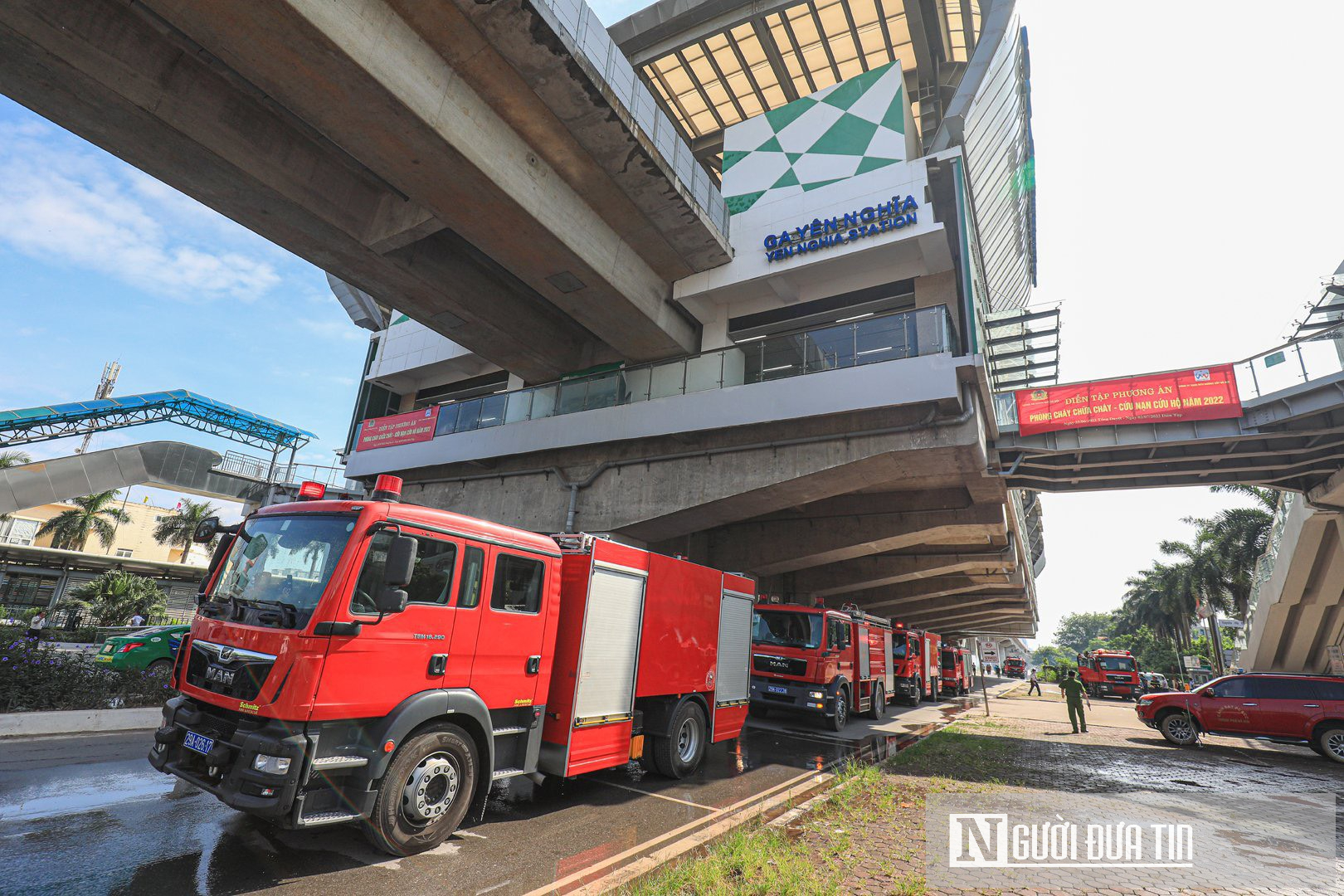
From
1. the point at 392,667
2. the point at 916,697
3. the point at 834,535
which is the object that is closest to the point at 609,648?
the point at 392,667

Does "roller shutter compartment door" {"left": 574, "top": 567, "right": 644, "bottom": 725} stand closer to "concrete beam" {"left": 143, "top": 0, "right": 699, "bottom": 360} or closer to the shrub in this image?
the shrub

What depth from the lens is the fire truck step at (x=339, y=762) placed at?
436cm

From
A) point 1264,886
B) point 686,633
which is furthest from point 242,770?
point 1264,886

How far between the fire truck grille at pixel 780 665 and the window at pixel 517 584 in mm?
8241

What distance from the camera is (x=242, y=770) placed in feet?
13.8

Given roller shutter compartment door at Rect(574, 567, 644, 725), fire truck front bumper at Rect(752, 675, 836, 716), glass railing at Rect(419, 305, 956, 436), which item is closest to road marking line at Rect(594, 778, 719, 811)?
roller shutter compartment door at Rect(574, 567, 644, 725)

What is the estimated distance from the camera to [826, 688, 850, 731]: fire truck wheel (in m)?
13.6

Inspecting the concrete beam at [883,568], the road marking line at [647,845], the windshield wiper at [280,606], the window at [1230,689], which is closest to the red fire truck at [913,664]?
the concrete beam at [883,568]

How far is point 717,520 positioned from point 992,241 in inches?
825

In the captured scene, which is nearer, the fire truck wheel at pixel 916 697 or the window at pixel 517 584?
the window at pixel 517 584

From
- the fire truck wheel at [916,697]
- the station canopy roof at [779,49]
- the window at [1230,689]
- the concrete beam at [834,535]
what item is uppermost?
the station canopy roof at [779,49]

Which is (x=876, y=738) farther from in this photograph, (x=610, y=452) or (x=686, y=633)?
(x=610, y=452)

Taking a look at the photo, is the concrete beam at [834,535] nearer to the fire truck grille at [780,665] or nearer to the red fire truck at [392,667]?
the fire truck grille at [780,665]

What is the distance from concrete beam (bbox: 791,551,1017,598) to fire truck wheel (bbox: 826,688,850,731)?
11.0 meters
